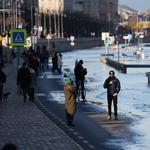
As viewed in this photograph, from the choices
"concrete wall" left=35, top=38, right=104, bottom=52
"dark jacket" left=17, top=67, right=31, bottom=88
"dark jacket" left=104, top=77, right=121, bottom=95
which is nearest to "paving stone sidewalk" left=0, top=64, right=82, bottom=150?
"dark jacket" left=17, top=67, right=31, bottom=88

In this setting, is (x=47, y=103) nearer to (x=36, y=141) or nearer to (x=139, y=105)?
(x=139, y=105)

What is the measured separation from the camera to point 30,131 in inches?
433

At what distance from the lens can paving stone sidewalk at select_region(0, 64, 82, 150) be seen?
30.7 feet

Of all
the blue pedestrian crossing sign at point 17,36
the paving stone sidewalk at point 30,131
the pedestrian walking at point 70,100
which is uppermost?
the blue pedestrian crossing sign at point 17,36

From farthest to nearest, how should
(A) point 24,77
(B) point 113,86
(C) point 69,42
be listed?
(C) point 69,42, (A) point 24,77, (B) point 113,86

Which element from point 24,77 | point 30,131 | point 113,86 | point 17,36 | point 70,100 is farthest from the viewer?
point 17,36

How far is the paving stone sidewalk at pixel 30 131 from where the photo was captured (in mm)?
9352

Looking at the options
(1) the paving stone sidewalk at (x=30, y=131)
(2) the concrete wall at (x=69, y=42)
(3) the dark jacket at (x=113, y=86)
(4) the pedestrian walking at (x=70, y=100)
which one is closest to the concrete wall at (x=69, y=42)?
(2) the concrete wall at (x=69, y=42)

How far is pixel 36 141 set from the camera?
31.9 ft

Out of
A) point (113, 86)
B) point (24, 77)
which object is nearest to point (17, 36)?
point (24, 77)

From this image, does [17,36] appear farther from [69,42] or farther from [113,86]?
[69,42]

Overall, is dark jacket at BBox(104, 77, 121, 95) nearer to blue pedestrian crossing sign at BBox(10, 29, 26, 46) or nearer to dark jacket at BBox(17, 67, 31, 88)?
dark jacket at BBox(17, 67, 31, 88)

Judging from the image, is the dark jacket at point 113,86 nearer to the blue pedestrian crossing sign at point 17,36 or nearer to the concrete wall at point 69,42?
the blue pedestrian crossing sign at point 17,36

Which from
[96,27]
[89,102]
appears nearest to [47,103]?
[89,102]
